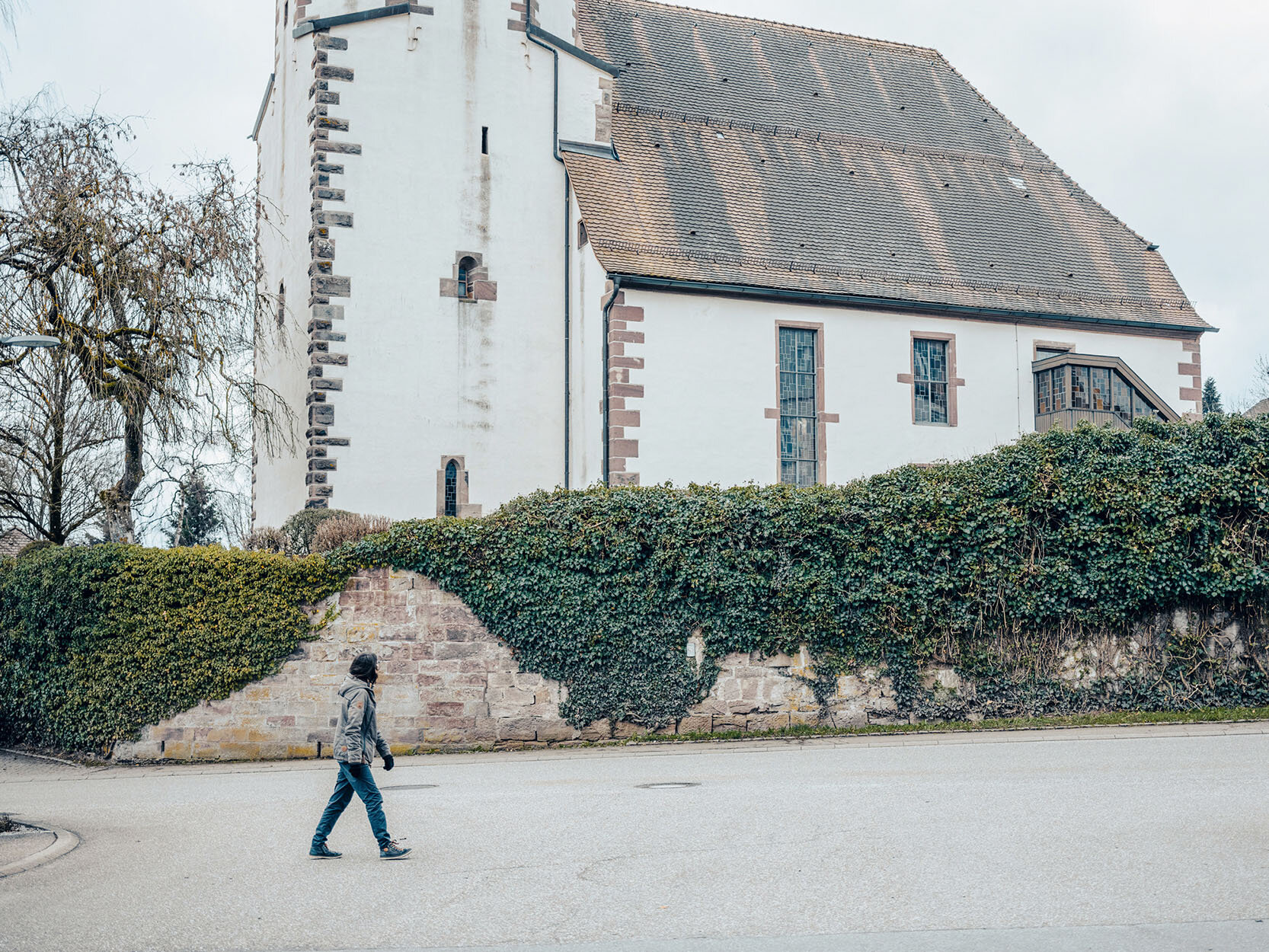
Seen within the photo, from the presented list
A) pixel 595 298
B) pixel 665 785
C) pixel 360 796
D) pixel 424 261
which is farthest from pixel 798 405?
pixel 360 796

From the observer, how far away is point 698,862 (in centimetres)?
734

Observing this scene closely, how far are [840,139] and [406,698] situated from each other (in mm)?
17285

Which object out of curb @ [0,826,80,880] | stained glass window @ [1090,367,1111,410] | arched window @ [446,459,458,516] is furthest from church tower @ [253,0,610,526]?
curb @ [0,826,80,880]

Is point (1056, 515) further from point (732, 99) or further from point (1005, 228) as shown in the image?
point (732, 99)

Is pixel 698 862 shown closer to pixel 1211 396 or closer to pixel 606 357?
pixel 606 357

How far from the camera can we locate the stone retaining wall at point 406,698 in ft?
44.9

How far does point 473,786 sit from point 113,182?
35.6 feet

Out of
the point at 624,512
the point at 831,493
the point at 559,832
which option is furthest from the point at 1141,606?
the point at 559,832

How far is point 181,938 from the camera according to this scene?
19.6 ft

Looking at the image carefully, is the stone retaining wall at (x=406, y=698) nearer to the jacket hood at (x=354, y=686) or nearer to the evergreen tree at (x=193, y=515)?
the jacket hood at (x=354, y=686)

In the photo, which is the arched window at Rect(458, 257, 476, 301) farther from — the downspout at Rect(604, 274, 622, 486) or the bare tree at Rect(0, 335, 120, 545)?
the bare tree at Rect(0, 335, 120, 545)

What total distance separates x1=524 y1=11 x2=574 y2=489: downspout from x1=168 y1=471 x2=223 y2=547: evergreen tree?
6974 mm

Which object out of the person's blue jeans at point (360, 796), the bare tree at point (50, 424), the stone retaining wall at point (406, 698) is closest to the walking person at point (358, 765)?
the person's blue jeans at point (360, 796)

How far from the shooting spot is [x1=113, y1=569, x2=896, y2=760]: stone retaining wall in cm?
1369
